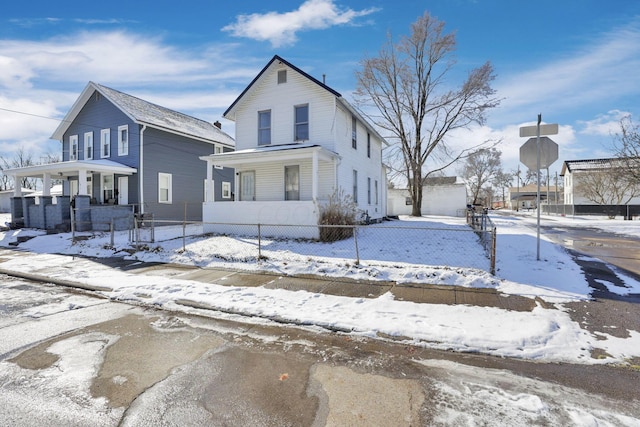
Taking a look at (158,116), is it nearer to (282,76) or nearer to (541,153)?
(282,76)

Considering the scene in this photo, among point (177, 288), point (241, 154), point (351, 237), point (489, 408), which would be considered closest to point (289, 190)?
point (241, 154)

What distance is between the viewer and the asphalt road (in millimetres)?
2674

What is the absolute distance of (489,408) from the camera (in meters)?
2.76

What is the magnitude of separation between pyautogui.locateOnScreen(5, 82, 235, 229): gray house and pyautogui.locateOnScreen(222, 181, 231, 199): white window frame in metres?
1.26

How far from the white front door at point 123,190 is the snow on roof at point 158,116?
141 inches

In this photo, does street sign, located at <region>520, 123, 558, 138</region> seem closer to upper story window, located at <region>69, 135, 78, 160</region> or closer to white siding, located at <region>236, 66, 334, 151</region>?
white siding, located at <region>236, 66, 334, 151</region>

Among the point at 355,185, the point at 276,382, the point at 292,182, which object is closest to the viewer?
the point at 276,382

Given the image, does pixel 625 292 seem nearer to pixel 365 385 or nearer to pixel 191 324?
pixel 365 385

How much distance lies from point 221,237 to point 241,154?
3603 mm

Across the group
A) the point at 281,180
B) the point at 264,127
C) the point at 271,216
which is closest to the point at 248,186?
the point at 281,180

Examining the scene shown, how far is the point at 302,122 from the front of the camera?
15.4 m

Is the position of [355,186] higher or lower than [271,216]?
higher

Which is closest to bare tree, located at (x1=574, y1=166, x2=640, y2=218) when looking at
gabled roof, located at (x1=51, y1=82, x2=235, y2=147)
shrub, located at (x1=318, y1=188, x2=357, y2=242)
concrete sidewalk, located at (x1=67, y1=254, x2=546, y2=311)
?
shrub, located at (x1=318, y1=188, x2=357, y2=242)

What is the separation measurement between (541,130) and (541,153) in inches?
24.2
